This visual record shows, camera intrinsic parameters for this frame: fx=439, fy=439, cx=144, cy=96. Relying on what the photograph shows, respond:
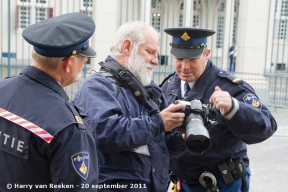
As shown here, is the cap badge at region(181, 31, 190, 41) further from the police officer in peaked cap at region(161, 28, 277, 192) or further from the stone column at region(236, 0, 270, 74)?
the stone column at region(236, 0, 270, 74)

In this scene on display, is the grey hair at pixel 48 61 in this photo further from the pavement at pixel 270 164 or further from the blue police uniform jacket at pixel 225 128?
the pavement at pixel 270 164

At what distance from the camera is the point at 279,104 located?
10.4 m

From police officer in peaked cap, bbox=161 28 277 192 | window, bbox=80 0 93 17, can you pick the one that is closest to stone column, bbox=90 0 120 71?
window, bbox=80 0 93 17

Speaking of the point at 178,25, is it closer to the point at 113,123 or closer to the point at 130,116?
the point at 130,116

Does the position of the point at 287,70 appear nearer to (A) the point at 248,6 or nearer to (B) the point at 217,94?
(A) the point at 248,6

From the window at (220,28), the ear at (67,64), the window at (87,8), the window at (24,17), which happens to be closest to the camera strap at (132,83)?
the ear at (67,64)

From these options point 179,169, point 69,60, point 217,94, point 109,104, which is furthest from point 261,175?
point 69,60

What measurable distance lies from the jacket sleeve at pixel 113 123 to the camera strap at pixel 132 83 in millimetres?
91

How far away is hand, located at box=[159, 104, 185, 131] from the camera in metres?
2.29

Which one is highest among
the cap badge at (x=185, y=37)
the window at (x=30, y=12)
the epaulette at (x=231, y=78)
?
the window at (x=30, y=12)

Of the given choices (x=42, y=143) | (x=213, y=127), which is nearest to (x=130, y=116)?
(x=213, y=127)

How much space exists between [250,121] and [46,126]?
1368 millimetres

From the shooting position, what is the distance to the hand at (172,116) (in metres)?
2.29

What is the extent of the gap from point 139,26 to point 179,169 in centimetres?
106
